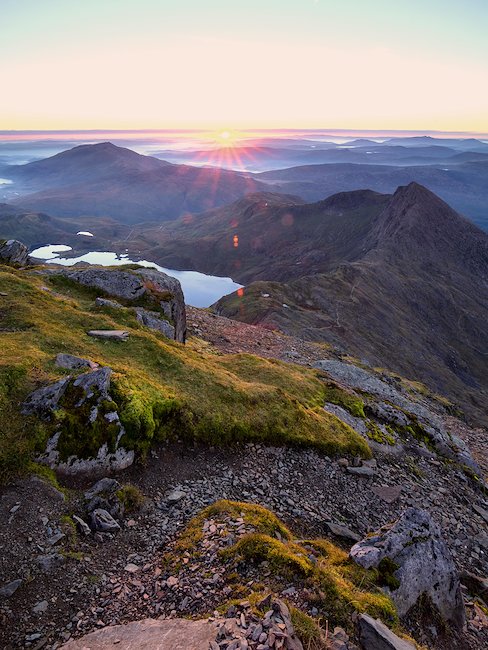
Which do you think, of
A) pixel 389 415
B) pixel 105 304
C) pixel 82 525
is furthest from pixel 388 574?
pixel 105 304

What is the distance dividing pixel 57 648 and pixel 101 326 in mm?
18758

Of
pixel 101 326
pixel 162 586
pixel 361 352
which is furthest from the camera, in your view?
pixel 361 352

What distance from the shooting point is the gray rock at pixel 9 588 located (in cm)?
1118

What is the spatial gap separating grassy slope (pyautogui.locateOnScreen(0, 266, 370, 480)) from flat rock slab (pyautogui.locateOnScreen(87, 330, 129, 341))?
Result: 1.63 feet

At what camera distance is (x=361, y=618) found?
11.0 metres

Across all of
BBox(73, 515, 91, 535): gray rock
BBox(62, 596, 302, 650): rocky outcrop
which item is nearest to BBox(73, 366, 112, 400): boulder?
BBox(73, 515, 91, 535): gray rock

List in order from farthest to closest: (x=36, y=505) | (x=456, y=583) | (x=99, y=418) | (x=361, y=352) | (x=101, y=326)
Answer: (x=361, y=352)
(x=101, y=326)
(x=99, y=418)
(x=456, y=583)
(x=36, y=505)

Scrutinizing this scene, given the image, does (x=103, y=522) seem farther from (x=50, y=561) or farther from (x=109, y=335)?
(x=109, y=335)

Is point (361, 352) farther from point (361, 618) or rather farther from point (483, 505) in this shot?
point (361, 618)

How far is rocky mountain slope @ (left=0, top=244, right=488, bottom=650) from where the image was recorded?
36.9 ft

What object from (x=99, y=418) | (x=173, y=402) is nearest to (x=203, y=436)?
(x=173, y=402)

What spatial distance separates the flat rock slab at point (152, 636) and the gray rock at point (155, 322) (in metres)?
22.5

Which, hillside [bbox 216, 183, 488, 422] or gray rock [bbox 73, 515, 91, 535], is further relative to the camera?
hillside [bbox 216, 183, 488, 422]

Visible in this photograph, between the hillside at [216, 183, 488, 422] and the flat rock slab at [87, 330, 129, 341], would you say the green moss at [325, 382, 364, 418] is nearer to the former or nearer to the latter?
the flat rock slab at [87, 330, 129, 341]
